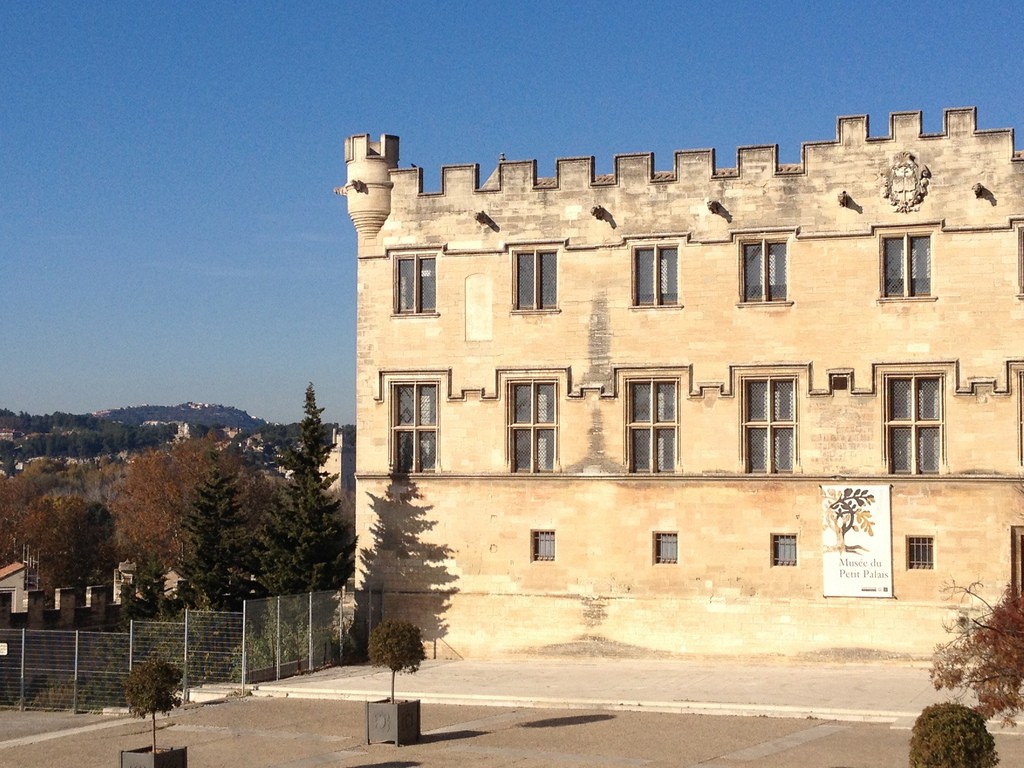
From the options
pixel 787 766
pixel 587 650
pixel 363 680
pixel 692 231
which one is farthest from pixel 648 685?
pixel 692 231

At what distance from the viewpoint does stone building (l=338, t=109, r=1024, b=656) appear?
2892 cm

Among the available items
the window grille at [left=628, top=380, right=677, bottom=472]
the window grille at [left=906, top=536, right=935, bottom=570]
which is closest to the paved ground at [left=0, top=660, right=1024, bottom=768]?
the window grille at [left=906, top=536, right=935, bottom=570]

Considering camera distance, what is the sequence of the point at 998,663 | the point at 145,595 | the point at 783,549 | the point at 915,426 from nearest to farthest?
the point at 998,663
the point at 915,426
the point at 783,549
the point at 145,595

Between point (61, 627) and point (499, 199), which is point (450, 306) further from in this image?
point (61, 627)

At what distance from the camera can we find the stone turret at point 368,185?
107ft

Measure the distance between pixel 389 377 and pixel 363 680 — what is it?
7.28 m

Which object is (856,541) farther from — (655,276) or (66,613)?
(66,613)

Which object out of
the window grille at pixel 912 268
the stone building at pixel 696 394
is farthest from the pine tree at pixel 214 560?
the window grille at pixel 912 268

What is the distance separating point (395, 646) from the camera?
2297 cm

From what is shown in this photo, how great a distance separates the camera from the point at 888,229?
96.7ft

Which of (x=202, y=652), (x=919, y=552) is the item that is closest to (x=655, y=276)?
(x=919, y=552)

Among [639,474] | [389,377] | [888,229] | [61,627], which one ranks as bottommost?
[61,627]

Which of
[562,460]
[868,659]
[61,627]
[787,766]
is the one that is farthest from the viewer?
[61,627]

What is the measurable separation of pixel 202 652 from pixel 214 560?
9256mm
